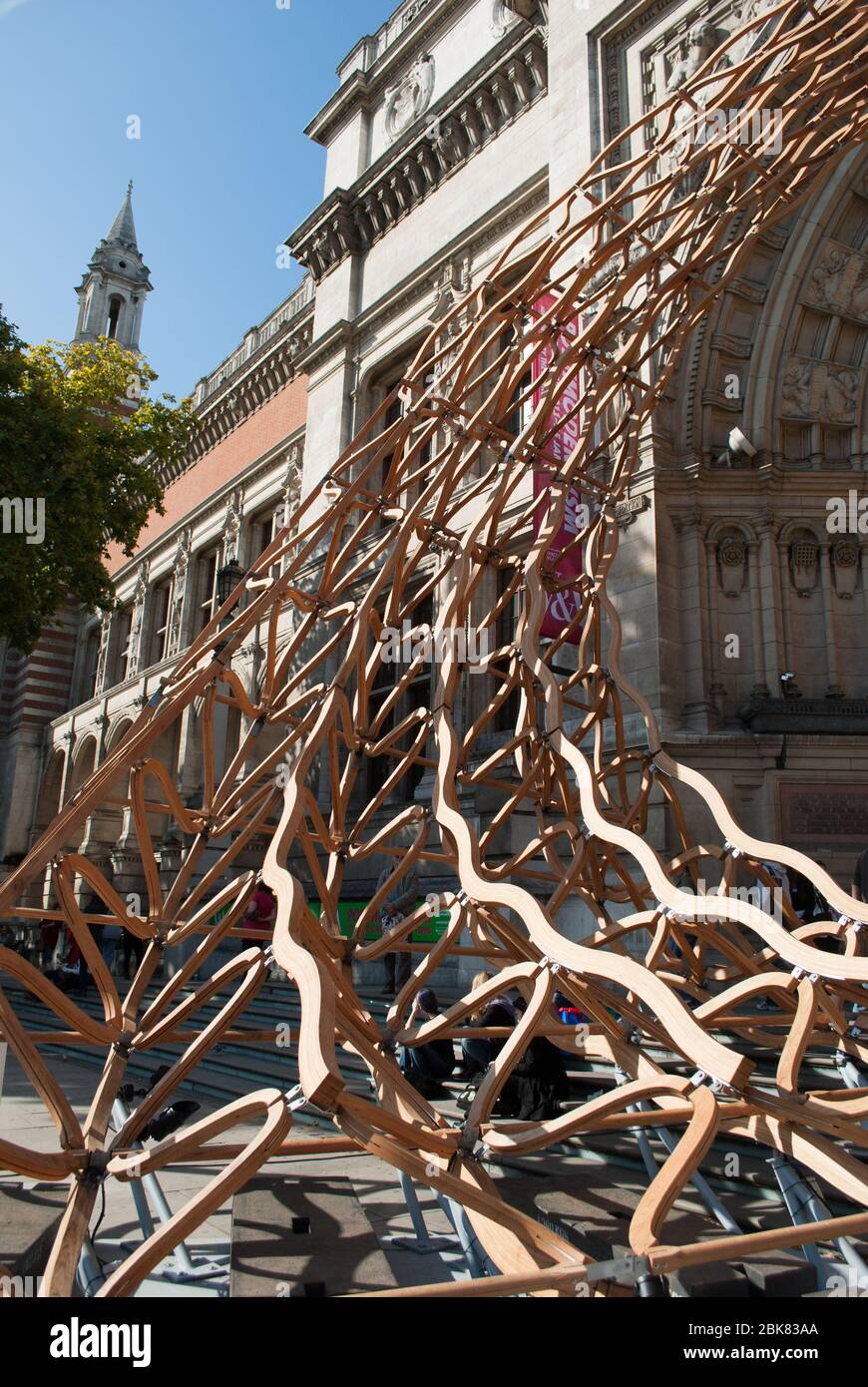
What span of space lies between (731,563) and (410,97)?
57.1ft

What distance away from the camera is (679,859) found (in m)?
6.47

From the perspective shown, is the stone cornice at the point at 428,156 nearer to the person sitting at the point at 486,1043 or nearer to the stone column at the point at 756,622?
the stone column at the point at 756,622

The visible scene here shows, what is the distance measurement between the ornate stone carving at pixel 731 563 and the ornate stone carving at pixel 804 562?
2.56 ft

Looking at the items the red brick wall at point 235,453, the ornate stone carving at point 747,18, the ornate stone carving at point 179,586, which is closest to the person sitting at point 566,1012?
the ornate stone carving at point 747,18

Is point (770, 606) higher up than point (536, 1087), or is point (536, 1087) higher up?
point (770, 606)

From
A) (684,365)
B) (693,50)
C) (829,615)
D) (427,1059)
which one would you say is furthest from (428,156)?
(427,1059)

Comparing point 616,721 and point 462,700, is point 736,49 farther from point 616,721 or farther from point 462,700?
point 616,721

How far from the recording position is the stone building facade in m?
14.1

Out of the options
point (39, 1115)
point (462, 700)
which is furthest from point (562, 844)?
point (39, 1115)

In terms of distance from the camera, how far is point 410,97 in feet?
80.7

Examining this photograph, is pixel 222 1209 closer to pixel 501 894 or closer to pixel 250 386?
pixel 501 894

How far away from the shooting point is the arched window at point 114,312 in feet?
187

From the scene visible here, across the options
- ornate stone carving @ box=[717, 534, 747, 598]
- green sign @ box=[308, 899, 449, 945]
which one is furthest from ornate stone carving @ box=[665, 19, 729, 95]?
green sign @ box=[308, 899, 449, 945]

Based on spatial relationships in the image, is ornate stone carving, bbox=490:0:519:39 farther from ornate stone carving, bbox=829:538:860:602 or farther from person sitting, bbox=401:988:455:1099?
person sitting, bbox=401:988:455:1099
